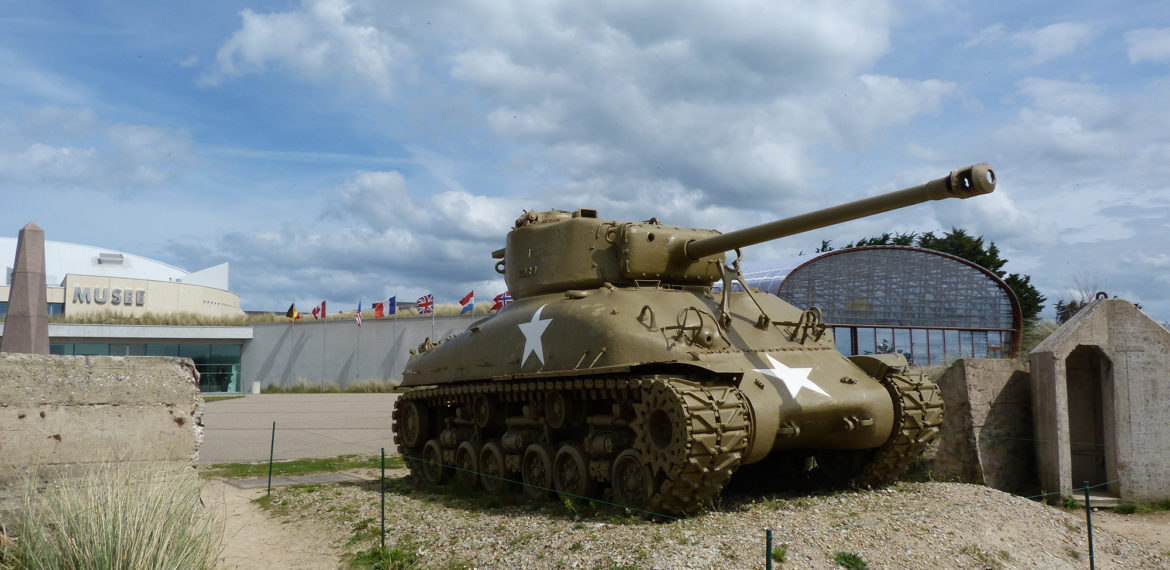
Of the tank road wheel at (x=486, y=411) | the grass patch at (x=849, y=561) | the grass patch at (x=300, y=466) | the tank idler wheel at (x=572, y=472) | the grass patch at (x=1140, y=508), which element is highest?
the tank road wheel at (x=486, y=411)

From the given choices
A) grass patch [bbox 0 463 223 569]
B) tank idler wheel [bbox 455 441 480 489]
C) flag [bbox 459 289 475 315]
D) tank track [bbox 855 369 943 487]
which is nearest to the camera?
grass patch [bbox 0 463 223 569]

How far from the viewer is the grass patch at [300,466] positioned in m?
15.7

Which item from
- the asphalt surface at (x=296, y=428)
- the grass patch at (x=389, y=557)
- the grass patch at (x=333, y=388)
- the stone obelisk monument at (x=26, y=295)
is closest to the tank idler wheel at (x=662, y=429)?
the grass patch at (x=389, y=557)

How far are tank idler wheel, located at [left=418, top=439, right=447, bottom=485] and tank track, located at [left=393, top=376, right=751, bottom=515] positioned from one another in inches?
0.8

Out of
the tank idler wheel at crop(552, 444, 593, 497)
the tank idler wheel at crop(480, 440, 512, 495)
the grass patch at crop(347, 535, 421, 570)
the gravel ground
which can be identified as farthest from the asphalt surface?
the grass patch at crop(347, 535, 421, 570)

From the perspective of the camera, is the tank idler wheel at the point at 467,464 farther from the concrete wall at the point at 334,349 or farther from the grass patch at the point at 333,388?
the grass patch at the point at 333,388

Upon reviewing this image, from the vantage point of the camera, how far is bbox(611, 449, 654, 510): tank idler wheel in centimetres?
913

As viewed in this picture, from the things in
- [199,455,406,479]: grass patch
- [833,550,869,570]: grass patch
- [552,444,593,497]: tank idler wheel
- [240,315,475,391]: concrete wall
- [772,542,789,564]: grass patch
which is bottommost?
[199,455,406,479]: grass patch

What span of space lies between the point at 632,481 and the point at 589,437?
0.90 metres

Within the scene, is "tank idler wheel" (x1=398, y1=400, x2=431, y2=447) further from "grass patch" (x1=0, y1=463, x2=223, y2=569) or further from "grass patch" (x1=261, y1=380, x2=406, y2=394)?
"grass patch" (x1=261, y1=380, x2=406, y2=394)

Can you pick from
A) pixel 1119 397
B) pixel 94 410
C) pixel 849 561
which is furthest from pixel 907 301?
pixel 94 410

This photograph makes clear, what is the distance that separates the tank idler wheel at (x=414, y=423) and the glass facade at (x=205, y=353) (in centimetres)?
3221

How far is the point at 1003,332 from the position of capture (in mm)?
27688

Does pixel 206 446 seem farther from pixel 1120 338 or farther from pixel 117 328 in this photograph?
pixel 117 328
